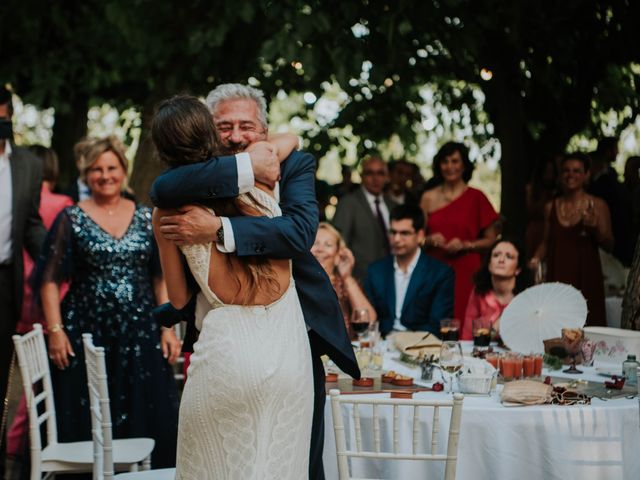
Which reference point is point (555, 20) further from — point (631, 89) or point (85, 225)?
point (85, 225)

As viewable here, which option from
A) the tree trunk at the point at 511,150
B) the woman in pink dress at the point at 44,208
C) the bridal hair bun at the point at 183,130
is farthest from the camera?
the tree trunk at the point at 511,150

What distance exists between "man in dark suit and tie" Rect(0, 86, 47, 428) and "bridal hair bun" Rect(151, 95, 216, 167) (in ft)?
9.46

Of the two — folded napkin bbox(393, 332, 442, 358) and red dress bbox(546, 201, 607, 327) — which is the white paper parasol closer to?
folded napkin bbox(393, 332, 442, 358)

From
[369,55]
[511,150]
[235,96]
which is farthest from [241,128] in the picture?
[511,150]

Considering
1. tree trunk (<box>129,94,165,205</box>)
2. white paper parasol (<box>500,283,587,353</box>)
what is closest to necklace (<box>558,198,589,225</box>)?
white paper parasol (<box>500,283,587,353</box>)

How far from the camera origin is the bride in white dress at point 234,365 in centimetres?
300

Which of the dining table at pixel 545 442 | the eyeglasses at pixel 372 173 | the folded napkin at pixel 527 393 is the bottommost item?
the dining table at pixel 545 442

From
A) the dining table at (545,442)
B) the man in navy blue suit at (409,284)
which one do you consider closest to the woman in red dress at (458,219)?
the man in navy blue suit at (409,284)

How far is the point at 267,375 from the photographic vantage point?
301 cm

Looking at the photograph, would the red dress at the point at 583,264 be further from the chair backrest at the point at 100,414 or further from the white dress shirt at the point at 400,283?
the chair backrest at the point at 100,414

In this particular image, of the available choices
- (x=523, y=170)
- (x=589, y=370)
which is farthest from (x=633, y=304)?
(x=523, y=170)

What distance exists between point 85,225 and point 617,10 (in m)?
4.53

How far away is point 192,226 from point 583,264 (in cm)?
483

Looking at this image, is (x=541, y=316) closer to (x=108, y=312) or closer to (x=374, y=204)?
(x=108, y=312)
